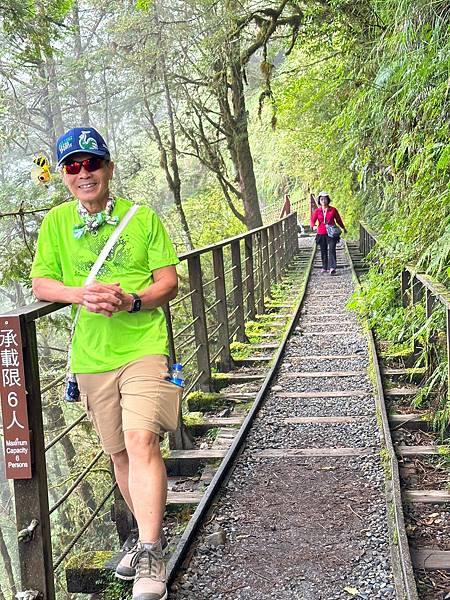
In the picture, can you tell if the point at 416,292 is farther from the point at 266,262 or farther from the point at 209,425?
the point at 266,262

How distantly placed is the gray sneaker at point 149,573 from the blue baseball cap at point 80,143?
1599 millimetres

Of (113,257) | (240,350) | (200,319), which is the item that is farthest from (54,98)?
(113,257)

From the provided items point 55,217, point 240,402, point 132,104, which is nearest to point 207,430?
point 240,402

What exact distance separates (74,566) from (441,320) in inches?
117

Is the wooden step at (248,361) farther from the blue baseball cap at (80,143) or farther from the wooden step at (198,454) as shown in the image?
the blue baseball cap at (80,143)

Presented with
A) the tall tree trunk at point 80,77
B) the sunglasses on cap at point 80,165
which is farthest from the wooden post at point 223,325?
the tall tree trunk at point 80,77

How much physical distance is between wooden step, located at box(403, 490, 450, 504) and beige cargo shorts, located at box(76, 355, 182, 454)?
Result: 1.89 m

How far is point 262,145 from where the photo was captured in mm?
35500

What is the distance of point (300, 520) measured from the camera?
403 cm

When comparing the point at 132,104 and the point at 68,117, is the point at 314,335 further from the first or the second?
the point at 68,117

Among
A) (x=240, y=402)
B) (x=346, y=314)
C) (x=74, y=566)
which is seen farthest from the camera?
(x=346, y=314)

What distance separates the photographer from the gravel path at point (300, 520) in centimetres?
334

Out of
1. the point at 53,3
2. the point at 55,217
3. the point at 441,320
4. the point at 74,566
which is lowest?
the point at 74,566

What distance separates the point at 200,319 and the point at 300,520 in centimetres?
281
